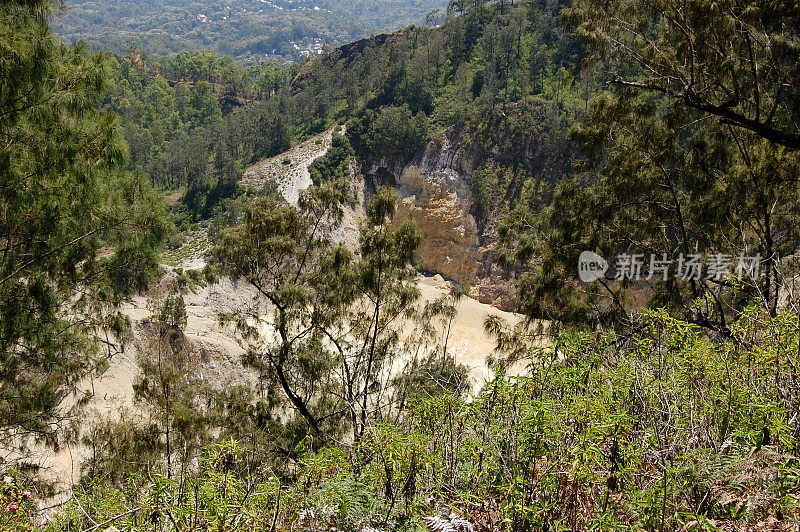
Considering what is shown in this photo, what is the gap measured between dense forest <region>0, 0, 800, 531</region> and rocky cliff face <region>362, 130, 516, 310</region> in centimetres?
1776

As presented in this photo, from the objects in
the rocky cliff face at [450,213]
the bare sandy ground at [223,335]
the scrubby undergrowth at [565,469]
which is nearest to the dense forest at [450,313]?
the scrubby undergrowth at [565,469]

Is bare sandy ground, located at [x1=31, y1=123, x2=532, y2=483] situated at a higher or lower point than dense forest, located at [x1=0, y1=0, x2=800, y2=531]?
lower

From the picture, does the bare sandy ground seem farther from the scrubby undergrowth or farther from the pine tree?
the pine tree

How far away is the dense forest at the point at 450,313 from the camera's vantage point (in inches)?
95.7

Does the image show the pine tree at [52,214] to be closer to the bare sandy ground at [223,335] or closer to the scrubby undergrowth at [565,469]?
the bare sandy ground at [223,335]

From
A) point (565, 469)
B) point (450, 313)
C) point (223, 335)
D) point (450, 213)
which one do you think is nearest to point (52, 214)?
point (565, 469)

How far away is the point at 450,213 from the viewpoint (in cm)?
3077

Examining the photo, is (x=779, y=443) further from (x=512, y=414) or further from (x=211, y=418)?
(x=211, y=418)

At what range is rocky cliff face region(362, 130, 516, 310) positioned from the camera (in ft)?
96.1

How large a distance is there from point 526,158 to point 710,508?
30.2 metres

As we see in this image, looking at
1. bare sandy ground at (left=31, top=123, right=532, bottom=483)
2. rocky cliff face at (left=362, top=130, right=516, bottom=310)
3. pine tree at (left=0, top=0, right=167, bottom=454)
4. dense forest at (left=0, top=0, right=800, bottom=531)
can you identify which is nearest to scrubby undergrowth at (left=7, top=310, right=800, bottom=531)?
dense forest at (left=0, top=0, right=800, bottom=531)

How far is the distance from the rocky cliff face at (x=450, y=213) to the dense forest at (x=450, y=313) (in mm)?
17758

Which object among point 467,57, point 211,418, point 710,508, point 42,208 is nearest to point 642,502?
point 710,508

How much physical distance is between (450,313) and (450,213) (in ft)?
64.7
